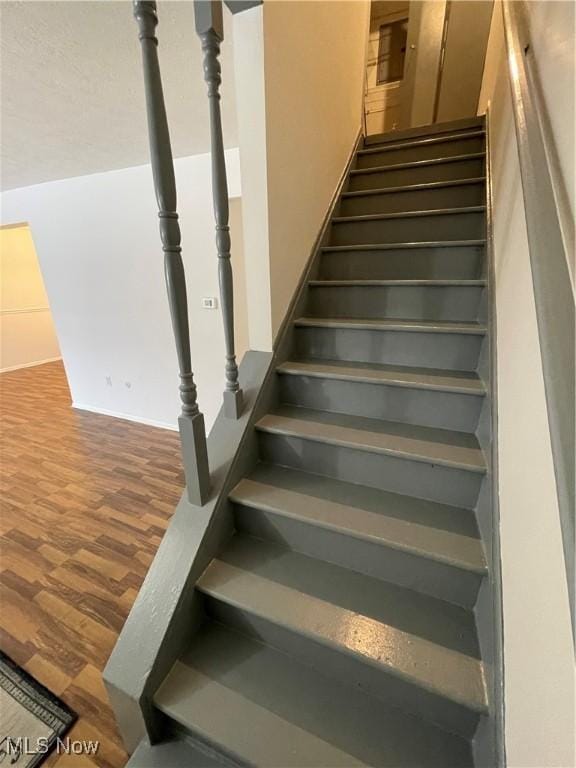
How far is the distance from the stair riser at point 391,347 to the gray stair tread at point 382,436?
301 mm

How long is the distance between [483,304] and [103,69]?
6.75ft

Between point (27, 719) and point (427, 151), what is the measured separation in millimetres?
3534

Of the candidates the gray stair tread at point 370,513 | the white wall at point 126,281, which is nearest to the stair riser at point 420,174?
the white wall at point 126,281

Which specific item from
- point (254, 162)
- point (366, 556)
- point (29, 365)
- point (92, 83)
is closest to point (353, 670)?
point (366, 556)

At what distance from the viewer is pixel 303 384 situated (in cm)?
147

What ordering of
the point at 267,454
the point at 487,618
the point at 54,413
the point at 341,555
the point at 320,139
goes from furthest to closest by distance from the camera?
1. the point at 54,413
2. the point at 320,139
3. the point at 267,454
4. the point at 341,555
5. the point at 487,618

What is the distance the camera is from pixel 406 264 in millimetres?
1746

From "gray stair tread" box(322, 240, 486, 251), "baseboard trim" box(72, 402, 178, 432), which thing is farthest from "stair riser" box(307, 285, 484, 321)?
"baseboard trim" box(72, 402, 178, 432)

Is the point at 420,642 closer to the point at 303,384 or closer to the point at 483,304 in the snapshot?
the point at 303,384

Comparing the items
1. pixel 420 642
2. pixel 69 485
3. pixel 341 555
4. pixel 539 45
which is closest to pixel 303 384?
pixel 341 555

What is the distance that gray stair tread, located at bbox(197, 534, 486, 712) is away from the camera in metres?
0.81

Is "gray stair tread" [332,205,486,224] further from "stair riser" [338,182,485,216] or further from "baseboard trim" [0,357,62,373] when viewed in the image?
"baseboard trim" [0,357,62,373]

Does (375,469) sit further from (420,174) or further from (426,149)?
(426,149)

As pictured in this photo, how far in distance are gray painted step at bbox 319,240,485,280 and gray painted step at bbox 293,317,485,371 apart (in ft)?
1.14
